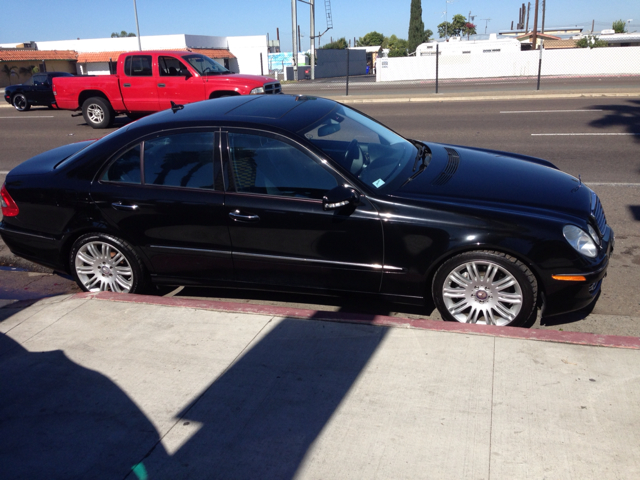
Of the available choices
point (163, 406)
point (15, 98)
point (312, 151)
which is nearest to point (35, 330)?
point (163, 406)

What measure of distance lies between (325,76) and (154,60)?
149 feet

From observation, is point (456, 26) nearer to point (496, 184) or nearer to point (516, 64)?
point (516, 64)

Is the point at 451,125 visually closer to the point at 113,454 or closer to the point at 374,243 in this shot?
the point at 374,243

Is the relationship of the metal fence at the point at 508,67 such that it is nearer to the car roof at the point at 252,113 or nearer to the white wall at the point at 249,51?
the white wall at the point at 249,51

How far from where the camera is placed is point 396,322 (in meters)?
4.07

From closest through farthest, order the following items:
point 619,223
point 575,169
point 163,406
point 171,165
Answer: point 163,406, point 171,165, point 619,223, point 575,169

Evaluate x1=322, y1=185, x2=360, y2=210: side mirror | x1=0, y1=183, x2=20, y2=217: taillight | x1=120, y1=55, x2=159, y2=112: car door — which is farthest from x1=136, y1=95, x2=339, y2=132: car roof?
x1=120, y1=55, x2=159, y2=112: car door

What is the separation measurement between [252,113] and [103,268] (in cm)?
183

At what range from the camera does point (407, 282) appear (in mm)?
4176

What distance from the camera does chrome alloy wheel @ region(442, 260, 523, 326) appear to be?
3.98 m

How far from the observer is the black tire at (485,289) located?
3.92 m

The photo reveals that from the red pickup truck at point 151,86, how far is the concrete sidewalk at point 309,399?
10.5 m

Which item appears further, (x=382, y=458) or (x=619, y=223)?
(x=619, y=223)

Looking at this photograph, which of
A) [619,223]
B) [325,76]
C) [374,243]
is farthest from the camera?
[325,76]
